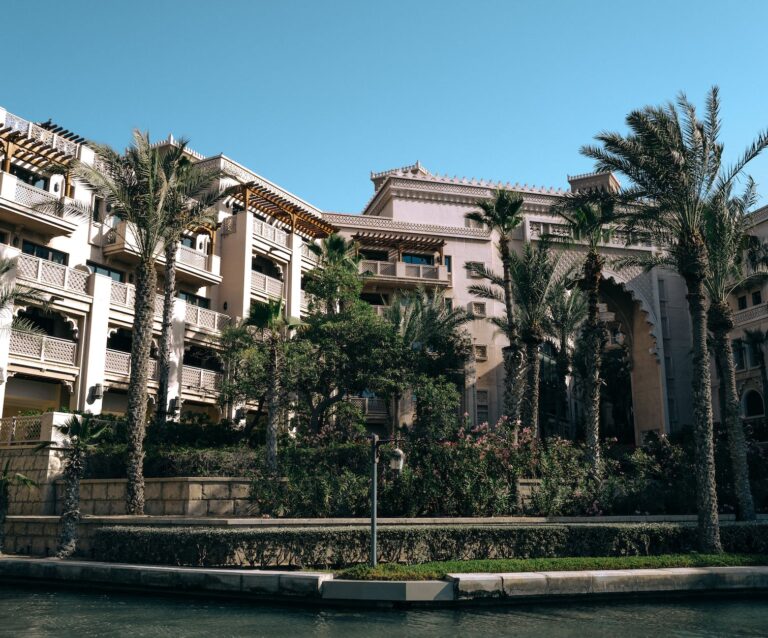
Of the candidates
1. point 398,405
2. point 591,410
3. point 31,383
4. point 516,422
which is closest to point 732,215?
point 591,410

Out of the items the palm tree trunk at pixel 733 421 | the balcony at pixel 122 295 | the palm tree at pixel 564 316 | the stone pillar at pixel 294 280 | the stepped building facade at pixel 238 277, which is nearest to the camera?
the palm tree trunk at pixel 733 421

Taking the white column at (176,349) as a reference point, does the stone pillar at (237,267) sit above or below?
above

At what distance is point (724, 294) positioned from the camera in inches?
992

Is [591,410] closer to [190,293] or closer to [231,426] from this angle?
[231,426]

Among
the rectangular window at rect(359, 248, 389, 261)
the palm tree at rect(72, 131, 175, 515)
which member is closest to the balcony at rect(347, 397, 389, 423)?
the rectangular window at rect(359, 248, 389, 261)

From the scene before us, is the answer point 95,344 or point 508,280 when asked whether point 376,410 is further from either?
point 95,344

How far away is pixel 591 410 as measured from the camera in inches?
990

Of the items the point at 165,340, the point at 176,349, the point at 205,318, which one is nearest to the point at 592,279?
the point at 165,340

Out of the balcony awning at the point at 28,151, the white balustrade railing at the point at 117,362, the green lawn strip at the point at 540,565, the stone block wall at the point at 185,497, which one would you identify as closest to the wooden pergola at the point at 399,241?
the white balustrade railing at the point at 117,362

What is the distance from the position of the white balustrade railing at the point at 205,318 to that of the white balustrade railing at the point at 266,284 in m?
2.40

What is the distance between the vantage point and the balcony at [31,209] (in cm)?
2597

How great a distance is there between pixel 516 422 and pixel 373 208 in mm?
25009

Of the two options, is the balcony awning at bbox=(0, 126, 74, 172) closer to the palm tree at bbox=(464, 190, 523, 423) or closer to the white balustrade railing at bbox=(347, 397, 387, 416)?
the palm tree at bbox=(464, 190, 523, 423)

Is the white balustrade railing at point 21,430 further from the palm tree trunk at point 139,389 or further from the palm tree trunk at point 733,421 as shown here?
the palm tree trunk at point 733,421
